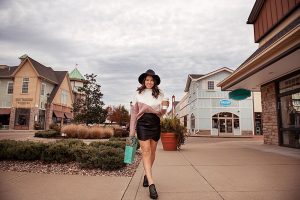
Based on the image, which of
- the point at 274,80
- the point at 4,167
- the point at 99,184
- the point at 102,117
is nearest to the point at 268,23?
the point at 274,80

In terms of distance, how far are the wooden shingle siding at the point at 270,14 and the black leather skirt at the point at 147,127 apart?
831 centimetres

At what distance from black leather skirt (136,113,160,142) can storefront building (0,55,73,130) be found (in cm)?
3088

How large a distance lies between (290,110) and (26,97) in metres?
32.2

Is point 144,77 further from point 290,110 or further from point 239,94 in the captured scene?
point 239,94

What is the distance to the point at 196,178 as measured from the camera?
4.27 metres

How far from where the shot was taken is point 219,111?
99.6ft

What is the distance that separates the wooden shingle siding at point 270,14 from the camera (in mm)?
9718

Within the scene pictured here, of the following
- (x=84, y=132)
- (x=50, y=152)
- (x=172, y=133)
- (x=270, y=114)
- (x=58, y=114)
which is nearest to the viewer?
(x=50, y=152)

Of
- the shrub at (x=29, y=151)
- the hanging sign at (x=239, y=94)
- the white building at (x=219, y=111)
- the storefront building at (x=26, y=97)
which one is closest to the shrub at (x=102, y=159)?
the shrub at (x=29, y=151)

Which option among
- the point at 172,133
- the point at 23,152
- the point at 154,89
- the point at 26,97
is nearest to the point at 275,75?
the point at 172,133

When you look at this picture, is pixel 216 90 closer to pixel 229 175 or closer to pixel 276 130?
pixel 276 130

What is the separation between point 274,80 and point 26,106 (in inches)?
1224

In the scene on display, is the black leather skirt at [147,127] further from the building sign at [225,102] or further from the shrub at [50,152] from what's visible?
the building sign at [225,102]

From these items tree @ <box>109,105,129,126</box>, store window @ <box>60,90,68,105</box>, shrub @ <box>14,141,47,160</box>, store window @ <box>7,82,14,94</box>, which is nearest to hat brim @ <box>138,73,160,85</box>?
shrub @ <box>14,141,47,160</box>
